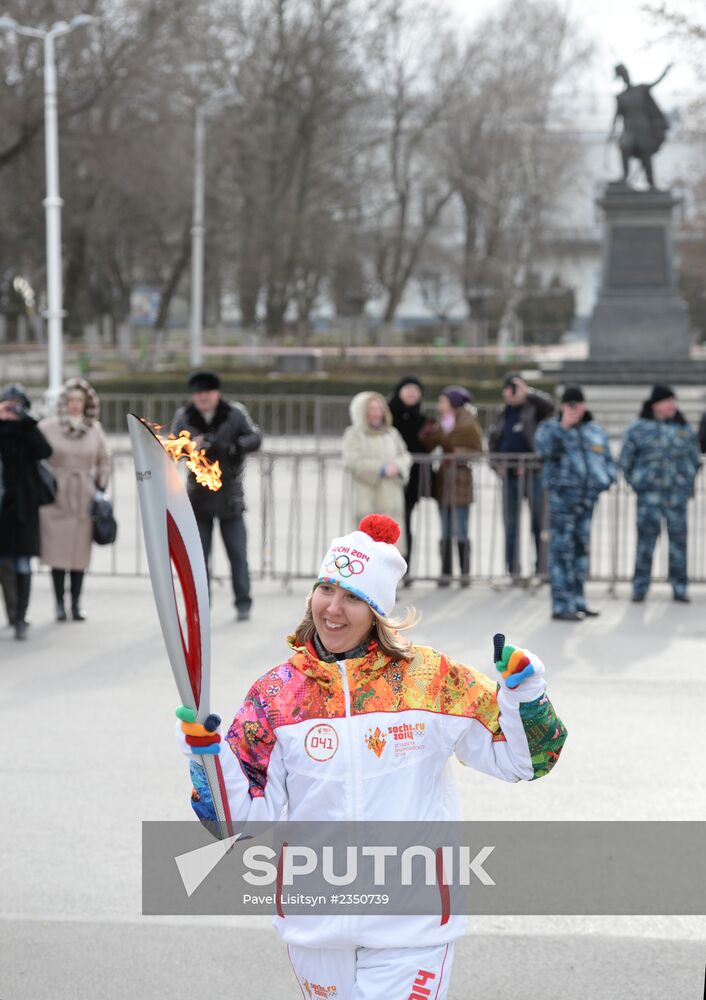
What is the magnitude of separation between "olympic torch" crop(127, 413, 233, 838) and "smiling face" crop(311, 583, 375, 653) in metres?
0.37

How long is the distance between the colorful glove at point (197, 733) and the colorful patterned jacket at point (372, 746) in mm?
148

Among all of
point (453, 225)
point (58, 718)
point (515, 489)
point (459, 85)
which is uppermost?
point (459, 85)

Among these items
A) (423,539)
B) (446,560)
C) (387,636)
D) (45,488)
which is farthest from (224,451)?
(387,636)

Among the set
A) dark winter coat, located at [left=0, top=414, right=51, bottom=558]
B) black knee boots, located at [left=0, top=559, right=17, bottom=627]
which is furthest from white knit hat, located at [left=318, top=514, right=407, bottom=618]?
black knee boots, located at [left=0, top=559, right=17, bottom=627]

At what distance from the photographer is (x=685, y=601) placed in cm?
1107

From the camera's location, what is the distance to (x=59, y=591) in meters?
10.4

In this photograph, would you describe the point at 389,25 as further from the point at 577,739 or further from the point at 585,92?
the point at 577,739

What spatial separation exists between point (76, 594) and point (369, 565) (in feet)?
24.2

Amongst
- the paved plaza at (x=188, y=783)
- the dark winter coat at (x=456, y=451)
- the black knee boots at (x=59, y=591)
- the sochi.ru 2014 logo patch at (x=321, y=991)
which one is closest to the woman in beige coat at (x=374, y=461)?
the dark winter coat at (x=456, y=451)

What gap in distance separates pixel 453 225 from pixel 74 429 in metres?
52.6

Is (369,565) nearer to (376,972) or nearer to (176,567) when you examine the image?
(176,567)

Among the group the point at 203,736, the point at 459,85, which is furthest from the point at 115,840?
the point at 459,85

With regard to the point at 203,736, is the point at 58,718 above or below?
below

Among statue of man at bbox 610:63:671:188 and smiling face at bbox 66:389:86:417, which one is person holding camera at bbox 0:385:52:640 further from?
statue of man at bbox 610:63:671:188
